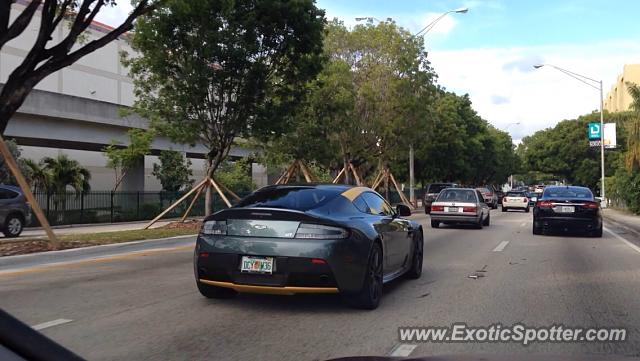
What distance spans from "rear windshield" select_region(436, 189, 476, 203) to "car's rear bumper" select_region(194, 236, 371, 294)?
15649 mm

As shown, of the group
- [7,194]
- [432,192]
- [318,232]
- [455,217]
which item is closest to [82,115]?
[7,194]

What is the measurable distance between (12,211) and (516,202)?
30795 mm

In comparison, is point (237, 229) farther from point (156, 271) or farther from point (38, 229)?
point (38, 229)

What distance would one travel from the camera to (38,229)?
78.4 ft

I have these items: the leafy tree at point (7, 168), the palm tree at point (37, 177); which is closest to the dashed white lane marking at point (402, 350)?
the leafy tree at point (7, 168)

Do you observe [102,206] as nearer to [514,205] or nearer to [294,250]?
[294,250]

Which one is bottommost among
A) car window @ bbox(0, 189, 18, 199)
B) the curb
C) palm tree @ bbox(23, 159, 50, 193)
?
the curb

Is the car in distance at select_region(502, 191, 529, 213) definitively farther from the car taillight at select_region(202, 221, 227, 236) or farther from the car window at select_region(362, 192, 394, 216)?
the car taillight at select_region(202, 221, 227, 236)

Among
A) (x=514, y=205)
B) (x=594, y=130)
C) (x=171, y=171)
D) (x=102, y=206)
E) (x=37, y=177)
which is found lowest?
(x=514, y=205)

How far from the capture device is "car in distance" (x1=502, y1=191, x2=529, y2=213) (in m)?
39.6

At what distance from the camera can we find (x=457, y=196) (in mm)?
22047

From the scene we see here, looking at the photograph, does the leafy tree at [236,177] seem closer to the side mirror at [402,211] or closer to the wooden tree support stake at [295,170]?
the wooden tree support stake at [295,170]

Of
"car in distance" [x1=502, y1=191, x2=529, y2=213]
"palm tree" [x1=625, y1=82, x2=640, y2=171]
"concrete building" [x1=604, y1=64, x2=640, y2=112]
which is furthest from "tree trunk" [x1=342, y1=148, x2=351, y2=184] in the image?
"concrete building" [x1=604, y1=64, x2=640, y2=112]

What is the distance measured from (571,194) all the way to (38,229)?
19833 mm
